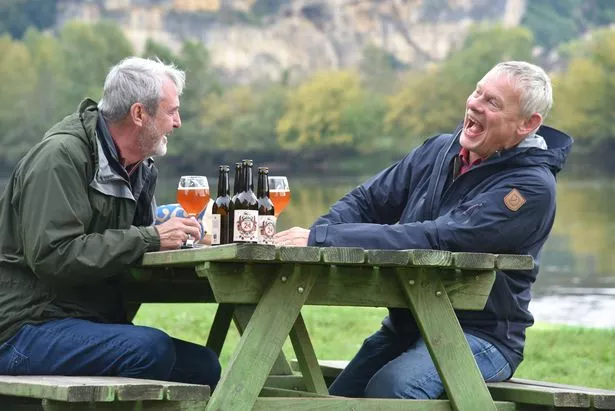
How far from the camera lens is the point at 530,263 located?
4.09 meters

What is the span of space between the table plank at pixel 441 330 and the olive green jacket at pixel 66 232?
0.90m

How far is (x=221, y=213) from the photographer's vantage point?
470cm

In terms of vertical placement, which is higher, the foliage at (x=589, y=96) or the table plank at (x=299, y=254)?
the table plank at (x=299, y=254)

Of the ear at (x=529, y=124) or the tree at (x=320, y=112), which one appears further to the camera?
the tree at (x=320, y=112)

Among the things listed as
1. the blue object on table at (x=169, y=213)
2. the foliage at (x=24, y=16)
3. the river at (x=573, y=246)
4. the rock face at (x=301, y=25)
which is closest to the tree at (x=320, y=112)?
the river at (x=573, y=246)

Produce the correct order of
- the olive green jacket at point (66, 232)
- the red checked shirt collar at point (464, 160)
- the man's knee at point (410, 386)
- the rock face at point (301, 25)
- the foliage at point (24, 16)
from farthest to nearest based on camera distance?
the foliage at point (24, 16) < the rock face at point (301, 25) < the red checked shirt collar at point (464, 160) < the man's knee at point (410, 386) < the olive green jacket at point (66, 232)

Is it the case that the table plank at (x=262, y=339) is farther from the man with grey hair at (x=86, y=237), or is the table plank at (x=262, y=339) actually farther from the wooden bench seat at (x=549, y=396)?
the wooden bench seat at (x=549, y=396)

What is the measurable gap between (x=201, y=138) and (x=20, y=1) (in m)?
39.2

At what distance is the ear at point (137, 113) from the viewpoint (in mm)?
4660

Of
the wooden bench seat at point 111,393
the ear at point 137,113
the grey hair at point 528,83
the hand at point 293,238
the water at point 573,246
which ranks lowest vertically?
the water at point 573,246

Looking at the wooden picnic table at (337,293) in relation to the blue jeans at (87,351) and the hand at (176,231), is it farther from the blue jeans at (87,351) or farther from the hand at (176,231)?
the blue jeans at (87,351)

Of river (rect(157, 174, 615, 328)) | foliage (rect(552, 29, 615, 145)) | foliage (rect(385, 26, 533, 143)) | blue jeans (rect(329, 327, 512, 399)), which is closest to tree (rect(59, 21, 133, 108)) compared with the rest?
river (rect(157, 174, 615, 328))

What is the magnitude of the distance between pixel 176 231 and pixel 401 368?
0.88 meters

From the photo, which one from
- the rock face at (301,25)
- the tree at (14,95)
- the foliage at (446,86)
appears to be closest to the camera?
the tree at (14,95)
